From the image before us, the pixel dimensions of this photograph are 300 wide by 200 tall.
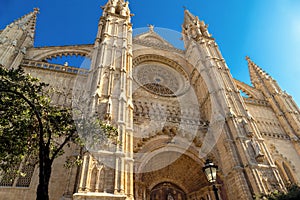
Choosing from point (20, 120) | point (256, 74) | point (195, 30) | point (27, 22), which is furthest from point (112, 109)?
point (256, 74)

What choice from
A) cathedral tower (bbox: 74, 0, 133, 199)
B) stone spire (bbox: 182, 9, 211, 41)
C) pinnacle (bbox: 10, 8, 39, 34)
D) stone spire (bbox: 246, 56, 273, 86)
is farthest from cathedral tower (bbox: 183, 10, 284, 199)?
pinnacle (bbox: 10, 8, 39, 34)

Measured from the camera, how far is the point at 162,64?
67.6 ft

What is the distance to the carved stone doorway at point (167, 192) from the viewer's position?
499 inches

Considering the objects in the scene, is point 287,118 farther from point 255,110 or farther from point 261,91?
point 261,91

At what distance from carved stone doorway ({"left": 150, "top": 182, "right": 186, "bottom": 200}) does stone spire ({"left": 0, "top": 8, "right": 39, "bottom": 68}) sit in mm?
12288

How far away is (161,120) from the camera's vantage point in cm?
1342

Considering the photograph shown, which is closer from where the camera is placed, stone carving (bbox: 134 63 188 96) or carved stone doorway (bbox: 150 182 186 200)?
carved stone doorway (bbox: 150 182 186 200)

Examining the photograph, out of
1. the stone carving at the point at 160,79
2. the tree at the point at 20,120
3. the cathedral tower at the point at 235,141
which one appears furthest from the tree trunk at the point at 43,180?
the stone carving at the point at 160,79

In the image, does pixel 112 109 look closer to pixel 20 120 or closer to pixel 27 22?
pixel 20 120

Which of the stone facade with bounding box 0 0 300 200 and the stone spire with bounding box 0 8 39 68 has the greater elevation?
the stone spire with bounding box 0 8 39 68

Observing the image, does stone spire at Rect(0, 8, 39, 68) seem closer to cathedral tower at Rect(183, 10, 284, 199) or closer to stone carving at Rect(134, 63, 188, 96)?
stone carving at Rect(134, 63, 188, 96)

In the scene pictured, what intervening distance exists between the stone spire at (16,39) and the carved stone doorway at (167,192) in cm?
1229

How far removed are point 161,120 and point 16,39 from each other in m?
12.6

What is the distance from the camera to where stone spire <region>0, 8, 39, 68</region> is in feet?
47.0
